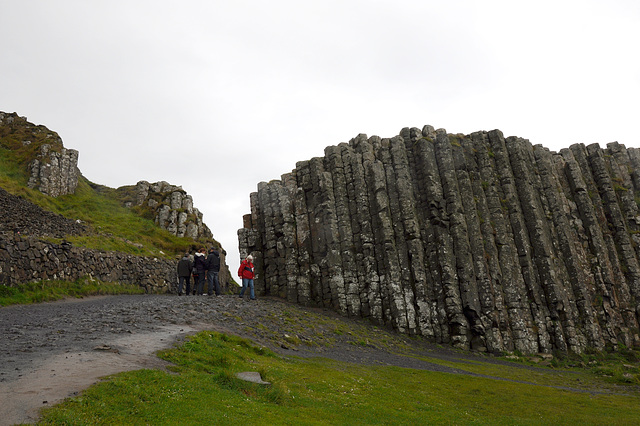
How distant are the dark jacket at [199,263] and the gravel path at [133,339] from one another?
7.53 meters

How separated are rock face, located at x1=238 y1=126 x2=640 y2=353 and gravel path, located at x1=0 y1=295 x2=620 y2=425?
3201 mm

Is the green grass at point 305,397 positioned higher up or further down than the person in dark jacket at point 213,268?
further down

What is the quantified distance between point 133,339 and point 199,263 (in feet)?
69.2

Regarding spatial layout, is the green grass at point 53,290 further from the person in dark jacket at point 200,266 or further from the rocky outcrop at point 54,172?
the rocky outcrop at point 54,172

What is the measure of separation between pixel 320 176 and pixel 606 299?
25.7 metres

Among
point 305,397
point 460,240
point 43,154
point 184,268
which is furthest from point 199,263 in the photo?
point 43,154

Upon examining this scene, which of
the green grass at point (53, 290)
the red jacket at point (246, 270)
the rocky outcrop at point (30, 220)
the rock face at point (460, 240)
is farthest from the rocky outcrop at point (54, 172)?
the red jacket at point (246, 270)

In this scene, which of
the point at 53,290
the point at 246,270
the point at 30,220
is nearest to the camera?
the point at 53,290

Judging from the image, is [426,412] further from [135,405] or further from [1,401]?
[1,401]

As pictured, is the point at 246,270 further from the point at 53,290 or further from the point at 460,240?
the point at 460,240

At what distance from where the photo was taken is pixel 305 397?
12.2m

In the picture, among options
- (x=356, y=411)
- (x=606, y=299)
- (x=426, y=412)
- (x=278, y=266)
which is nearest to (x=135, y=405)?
(x=356, y=411)

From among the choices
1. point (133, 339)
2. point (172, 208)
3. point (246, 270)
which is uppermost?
point (172, 208)

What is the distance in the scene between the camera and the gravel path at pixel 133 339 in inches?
361
